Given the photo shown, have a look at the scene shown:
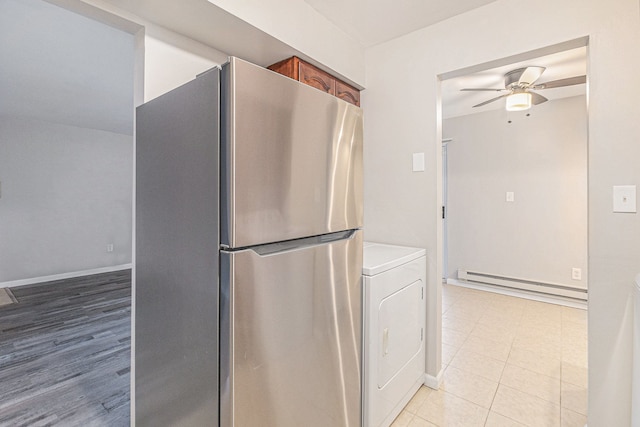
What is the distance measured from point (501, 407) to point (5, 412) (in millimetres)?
2910

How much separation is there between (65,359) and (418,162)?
3.06 meters

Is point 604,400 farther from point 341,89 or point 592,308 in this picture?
point 341,89

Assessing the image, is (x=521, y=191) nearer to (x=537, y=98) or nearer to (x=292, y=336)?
(x=537, y=98)

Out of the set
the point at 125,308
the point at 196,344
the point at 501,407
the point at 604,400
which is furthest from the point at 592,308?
the point at 125,308

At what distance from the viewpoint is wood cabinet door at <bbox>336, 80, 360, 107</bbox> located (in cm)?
204

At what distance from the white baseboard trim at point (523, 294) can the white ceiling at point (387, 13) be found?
3366 millimetres

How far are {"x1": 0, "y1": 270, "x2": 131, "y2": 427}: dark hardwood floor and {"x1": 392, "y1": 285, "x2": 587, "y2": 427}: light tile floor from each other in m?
1.82

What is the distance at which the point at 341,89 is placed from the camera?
206 centimetres

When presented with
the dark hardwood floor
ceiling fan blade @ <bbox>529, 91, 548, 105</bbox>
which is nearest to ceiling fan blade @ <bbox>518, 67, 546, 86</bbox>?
ceiling fan blade @ <bbox>529, 91, 548, 105</bbox>

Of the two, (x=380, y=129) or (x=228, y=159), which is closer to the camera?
(x=228, y=159)

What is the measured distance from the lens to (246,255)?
0.85m

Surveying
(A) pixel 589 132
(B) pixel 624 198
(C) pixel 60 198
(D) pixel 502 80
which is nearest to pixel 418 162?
(A) pixel 589 132

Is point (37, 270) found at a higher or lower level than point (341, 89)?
lower

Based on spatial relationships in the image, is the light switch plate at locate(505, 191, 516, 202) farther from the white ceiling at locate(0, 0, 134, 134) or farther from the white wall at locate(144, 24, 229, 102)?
the white ceiling at locate(0, 0, 134, 134)
